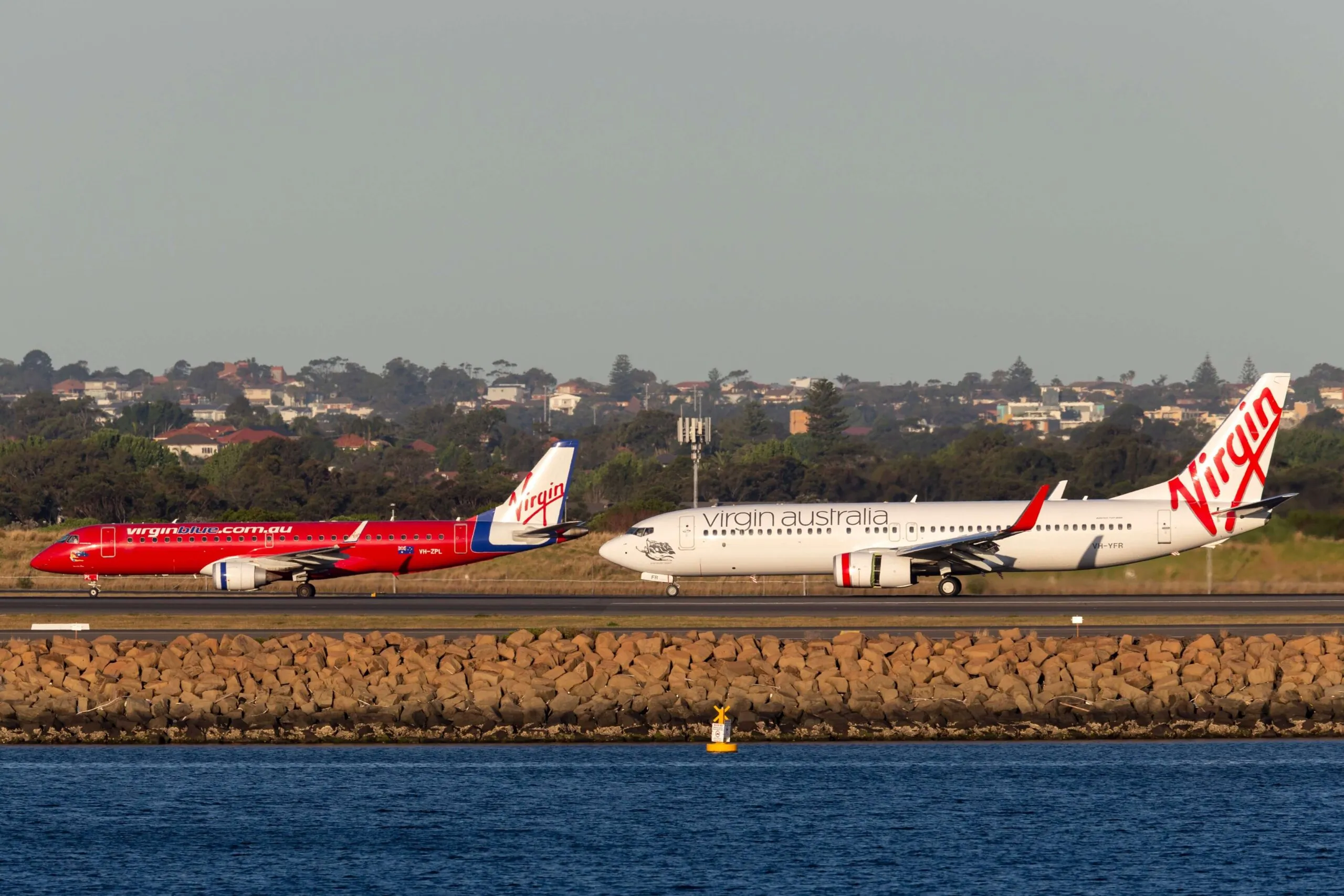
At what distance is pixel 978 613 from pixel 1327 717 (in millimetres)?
15427

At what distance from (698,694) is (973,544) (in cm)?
2366

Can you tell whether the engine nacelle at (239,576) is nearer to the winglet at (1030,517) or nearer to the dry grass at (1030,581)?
the dry grass at (1030,581)

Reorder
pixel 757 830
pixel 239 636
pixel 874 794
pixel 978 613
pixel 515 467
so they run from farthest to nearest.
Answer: pixel 515 467
pixel 978 613
pixel 239 636
pixel 874 794
pixel 757 830

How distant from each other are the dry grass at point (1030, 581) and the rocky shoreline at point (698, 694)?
21636 millimetres

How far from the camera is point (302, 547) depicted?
64000mm

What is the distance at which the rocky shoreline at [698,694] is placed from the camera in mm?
35562

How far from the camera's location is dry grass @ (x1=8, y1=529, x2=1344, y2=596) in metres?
60.7

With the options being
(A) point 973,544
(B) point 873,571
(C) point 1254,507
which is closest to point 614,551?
(B) point 873,571

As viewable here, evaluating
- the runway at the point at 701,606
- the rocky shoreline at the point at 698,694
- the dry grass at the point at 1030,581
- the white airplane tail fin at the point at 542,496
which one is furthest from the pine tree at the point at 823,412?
the rocky shoreline at the point at 698,694

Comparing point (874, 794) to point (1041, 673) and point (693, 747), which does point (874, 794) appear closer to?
point (693, 747)

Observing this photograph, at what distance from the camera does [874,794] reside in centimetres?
3080

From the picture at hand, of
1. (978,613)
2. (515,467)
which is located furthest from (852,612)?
(515,467)

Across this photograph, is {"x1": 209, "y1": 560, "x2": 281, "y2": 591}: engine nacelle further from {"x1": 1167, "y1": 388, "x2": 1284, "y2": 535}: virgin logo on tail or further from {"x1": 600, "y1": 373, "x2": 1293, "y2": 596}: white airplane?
{"x1": 1167, "y1": 388, "x2": 1284, "y2": 535}: virgin logo on tail

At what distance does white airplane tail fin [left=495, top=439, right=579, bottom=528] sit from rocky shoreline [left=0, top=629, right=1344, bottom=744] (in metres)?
25.9
